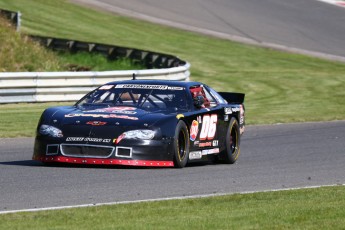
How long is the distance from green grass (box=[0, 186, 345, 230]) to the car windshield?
365 cm

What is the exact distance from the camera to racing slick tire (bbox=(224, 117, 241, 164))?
1365cm

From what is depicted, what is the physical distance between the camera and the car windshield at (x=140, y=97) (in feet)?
43.2

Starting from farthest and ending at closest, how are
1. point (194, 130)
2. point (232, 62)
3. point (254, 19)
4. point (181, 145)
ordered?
point (254, 19)
point (232, 62)
point (194, 130)
point (181, 145)

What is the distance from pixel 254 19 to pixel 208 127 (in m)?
26.9

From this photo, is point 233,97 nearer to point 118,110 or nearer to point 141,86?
point 141,86

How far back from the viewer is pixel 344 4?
45312 millimetres

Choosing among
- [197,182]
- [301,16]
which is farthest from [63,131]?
[301,16]

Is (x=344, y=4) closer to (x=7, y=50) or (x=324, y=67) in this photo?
(x=324, y=67)

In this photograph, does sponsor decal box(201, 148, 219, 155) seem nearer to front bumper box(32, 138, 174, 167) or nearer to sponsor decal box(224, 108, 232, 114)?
sponsor decal box(224, 108, 232, 114)

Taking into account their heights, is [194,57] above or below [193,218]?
below

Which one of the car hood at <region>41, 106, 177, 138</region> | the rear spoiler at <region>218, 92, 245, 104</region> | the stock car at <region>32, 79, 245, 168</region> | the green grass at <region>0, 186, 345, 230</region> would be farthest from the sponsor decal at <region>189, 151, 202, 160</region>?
the green grass at <region>0, 186, 345, 230</region>

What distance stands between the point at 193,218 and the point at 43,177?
129 inches

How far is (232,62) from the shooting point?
109ft

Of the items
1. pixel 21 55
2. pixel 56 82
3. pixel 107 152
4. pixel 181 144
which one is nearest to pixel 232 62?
pixel 21 55
